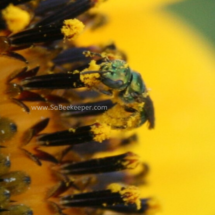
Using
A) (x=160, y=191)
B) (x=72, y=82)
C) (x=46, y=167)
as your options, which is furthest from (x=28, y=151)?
(x=160, y=191)

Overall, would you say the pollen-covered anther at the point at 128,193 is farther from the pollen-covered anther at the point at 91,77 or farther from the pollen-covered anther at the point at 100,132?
the pollen-covered anther at the point at 91,77

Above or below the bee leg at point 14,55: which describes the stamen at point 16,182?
below

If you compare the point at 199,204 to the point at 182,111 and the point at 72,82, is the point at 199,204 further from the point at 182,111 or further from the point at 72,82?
the point at 72,82

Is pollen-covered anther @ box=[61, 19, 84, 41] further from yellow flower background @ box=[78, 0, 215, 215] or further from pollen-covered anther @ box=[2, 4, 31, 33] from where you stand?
yellow flower background @ box=[78, 0, 215, 215]

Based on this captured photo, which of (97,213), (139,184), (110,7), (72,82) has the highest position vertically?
(110,7)

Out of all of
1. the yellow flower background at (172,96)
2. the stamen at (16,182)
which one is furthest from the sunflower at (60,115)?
the yellow flower background at (172,96)

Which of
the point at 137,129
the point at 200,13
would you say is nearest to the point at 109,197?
the point at 137,129
